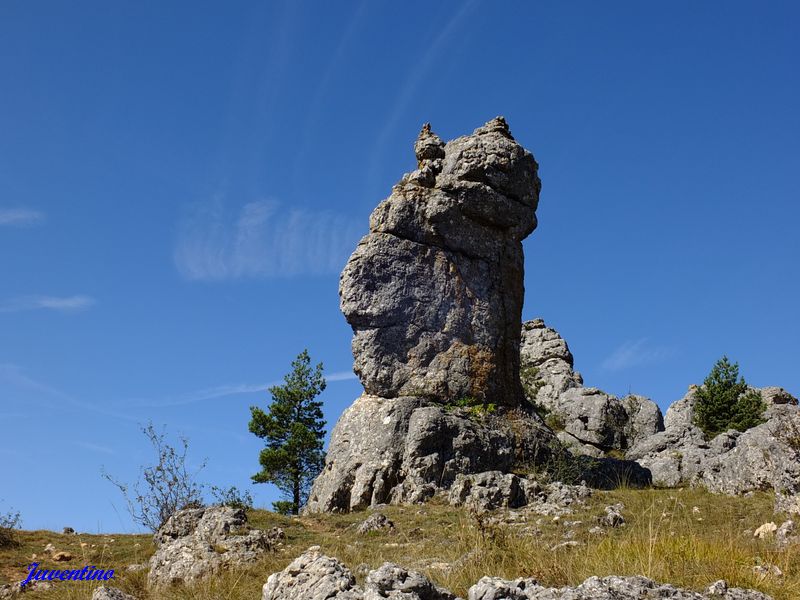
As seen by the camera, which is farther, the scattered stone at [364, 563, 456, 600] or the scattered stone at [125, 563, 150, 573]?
the scattered stone at [125, 563, 150, 573]

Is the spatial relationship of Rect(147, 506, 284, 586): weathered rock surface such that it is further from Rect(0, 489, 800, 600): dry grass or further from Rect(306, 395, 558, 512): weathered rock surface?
Rect(306, 395, 558, 512): weathered rock surface

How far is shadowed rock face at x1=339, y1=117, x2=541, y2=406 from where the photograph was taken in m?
27.1

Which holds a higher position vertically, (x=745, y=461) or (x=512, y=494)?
(x=745, y=461)

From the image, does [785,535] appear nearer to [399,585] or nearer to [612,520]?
[612,520]

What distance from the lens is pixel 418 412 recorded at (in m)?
24.8

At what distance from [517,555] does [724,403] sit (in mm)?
36653

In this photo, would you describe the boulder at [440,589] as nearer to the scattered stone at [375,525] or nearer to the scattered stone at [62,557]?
the scattered stone at [375,525]

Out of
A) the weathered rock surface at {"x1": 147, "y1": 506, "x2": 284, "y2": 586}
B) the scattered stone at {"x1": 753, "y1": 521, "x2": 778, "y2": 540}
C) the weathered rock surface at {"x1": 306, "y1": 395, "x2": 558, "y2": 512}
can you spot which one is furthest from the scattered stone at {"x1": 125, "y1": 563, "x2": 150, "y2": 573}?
the scattered stone at {"x1": 753, "y1": 521, "x2": 778, "y2": 540}

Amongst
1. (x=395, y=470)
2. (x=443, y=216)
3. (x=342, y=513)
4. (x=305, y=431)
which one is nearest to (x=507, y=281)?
(x=443, y=216)

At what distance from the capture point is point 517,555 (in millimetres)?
8922

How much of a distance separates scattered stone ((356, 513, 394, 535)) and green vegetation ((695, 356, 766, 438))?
27844 millimetres

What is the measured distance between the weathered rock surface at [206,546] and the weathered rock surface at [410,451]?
728 centimetres

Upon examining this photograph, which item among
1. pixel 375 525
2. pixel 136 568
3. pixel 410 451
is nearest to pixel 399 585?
pixel 136 568

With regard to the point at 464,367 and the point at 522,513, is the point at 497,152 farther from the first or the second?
the point at 522,513
